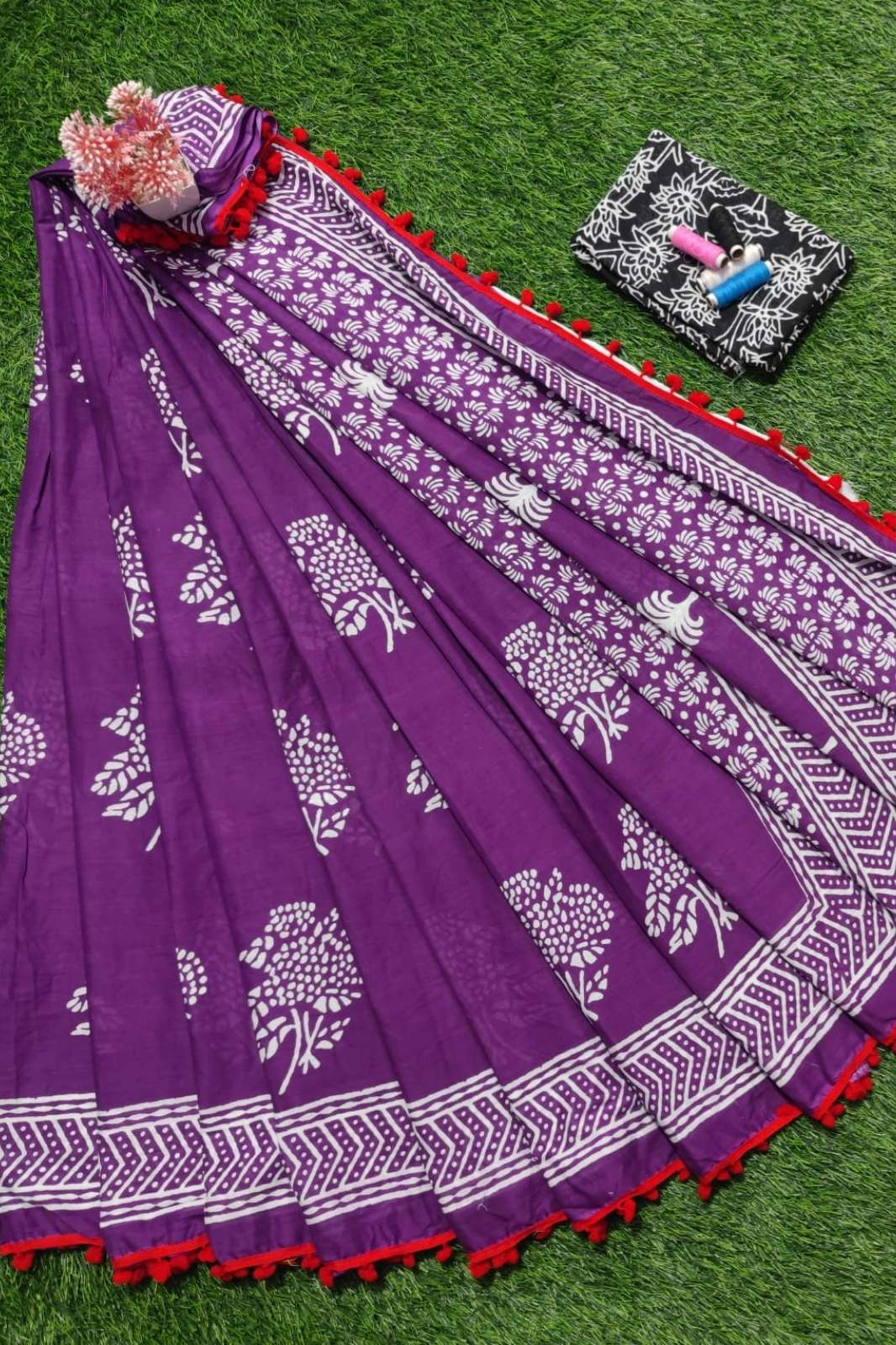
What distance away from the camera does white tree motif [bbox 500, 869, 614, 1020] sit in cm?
171

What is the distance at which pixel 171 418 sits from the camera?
191 centimetres

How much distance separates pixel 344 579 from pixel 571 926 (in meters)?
0.66

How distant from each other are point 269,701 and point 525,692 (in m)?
0.41

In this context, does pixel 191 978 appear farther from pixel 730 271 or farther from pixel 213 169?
pixel 730 271

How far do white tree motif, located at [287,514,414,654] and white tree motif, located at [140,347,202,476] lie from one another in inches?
8.6

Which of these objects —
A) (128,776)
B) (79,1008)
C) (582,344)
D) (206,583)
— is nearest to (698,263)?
(582,344)

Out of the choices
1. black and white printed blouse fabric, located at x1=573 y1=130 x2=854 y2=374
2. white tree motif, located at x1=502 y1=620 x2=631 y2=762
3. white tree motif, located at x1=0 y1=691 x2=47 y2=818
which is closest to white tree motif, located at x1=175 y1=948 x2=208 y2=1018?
white tree motif, located at x1=0 y1=691 x2=47 y2=818

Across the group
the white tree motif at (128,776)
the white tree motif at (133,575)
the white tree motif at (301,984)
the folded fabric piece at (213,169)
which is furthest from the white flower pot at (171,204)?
the white tree motif at (301,984)

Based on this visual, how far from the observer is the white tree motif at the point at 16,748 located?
1.84 m

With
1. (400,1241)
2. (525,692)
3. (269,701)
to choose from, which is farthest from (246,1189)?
(525,692)

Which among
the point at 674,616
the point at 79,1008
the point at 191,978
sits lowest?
the point at 79,1008

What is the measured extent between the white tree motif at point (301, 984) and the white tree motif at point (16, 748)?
0.48 metres

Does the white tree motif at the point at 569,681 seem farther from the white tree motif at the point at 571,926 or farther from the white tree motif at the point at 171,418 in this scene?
the white tree motif at the point at 171,418

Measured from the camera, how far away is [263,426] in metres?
1.89
